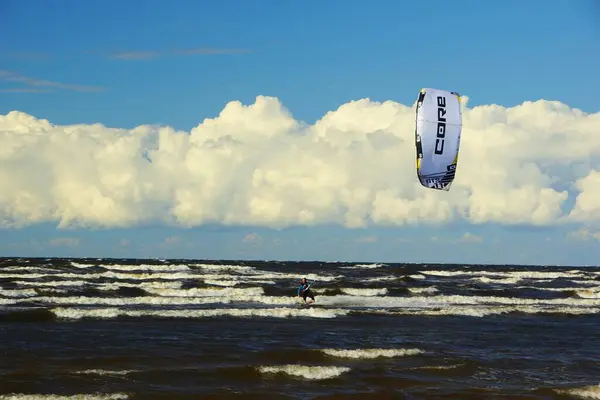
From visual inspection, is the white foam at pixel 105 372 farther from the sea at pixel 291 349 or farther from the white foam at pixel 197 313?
the white foam at pixel 197 313

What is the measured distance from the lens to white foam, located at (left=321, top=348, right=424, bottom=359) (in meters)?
20.1

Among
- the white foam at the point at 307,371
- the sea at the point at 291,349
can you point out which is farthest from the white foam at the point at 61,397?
the white foam at the point at 307,371

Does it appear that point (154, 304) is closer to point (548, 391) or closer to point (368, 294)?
point (368, 294)

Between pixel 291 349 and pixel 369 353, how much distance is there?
221 centimetres

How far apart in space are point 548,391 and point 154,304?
2208cm

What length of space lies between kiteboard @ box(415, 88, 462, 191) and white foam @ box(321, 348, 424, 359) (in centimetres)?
589

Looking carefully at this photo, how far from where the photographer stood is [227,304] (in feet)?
114

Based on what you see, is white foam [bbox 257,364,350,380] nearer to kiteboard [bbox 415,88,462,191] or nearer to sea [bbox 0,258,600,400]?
sea [bbox 0,258,600,400]

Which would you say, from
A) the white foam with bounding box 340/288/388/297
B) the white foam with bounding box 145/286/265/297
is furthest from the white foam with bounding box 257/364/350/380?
the white foam with bounding box 340/288/388/297

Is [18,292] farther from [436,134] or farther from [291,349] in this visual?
[436,134]

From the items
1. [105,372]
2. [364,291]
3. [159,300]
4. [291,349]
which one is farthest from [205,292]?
[105,372]

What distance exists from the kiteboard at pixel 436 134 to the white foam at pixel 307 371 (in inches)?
322

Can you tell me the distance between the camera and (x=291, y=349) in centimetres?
2091

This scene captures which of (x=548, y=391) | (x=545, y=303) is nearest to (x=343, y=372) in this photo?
(x=548, y=391)
